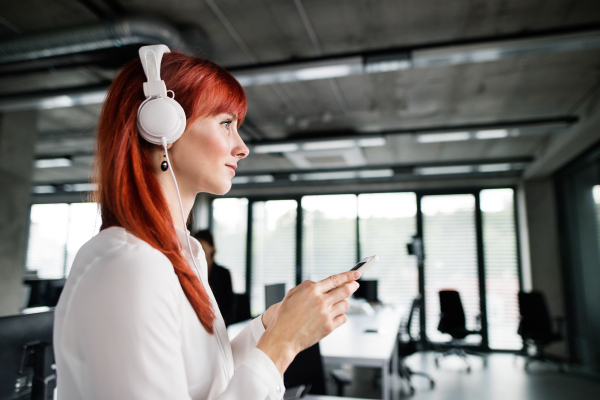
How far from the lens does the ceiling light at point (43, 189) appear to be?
8938 mm

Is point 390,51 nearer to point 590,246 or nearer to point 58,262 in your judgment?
point 590,246

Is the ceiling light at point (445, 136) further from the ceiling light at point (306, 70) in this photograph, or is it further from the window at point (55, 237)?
the window at point (55, 237)

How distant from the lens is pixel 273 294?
11.3 ft

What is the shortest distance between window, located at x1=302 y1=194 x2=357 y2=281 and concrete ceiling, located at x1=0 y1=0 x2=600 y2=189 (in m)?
2.31

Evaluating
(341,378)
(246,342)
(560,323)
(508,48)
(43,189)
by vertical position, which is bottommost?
(560,323)

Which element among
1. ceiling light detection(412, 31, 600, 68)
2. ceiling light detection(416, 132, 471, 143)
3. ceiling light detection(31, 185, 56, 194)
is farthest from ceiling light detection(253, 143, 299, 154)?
ceiling light detection(31, 185, 56, 194)

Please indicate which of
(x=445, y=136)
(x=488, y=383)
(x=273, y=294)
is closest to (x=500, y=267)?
(x=488, y=383)

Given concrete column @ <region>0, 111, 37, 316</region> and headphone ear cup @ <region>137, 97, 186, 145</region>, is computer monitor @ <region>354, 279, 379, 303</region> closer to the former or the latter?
concrete column @ <region>0, 111, 37, 316</region>

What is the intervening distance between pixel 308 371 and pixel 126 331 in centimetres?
205

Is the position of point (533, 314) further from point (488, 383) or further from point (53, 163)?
point (53, 163)

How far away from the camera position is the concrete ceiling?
9.48ft

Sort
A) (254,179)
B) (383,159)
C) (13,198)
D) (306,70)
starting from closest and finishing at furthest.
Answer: (306,70), (13,198), (383,159), (254,179)

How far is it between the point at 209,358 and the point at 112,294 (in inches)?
11.1

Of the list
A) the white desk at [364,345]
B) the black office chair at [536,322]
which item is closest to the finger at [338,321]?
the white desk at [364,345]
